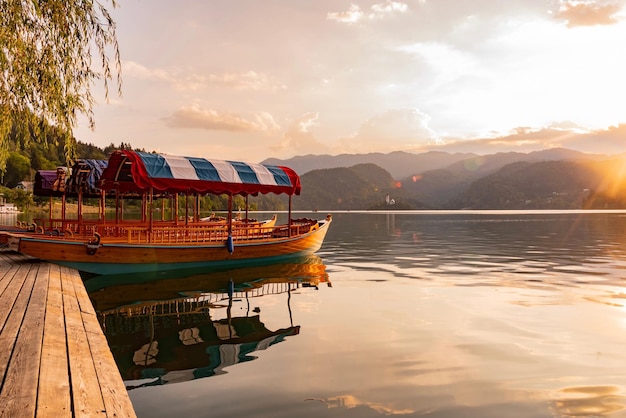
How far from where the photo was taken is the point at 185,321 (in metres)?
11.8

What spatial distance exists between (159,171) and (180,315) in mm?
8540

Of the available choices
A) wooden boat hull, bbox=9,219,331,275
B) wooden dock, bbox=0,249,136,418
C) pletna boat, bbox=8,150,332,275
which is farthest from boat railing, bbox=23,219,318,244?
wooden dock, bbox=0,249,136,418

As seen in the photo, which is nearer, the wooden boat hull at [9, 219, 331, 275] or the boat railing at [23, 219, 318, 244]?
the wooden boat hull at [9, 219, 331, 275]

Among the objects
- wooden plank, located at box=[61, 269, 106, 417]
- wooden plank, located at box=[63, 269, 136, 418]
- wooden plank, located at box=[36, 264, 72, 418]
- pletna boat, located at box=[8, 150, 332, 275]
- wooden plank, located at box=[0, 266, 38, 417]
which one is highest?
pletna boat, located at box=[8, 150, 332, 275]

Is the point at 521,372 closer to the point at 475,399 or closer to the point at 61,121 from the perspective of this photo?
the point at 475,399

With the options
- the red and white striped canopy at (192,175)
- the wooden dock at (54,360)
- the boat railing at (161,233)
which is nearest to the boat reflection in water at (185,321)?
the wooden dock at (54,360)

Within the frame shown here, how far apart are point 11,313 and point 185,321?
402cm

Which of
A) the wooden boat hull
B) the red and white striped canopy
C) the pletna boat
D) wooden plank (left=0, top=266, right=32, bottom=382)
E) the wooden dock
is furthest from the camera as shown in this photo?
the red and white striped canopy

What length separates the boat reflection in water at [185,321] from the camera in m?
8.41

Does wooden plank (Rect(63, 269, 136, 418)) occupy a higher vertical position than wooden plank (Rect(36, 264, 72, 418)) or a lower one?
lower

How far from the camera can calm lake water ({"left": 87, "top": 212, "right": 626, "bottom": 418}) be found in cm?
682

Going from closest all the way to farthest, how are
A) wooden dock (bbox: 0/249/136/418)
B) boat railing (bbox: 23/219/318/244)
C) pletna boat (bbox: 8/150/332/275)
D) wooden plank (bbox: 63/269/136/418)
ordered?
wooden dock (bbox: 0/249/136/418), wooden plank (bbox: 63/269/136/418), pletna boat (bbox: 8/150/332/275), boat railing (bbox: 23/219/318/244)

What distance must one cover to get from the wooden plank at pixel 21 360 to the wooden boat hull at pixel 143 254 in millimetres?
7324

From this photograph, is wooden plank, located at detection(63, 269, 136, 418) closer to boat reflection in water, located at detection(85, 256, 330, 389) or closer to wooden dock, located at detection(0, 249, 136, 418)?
wooden dock, located at detection(0, 249, 136, 418)
